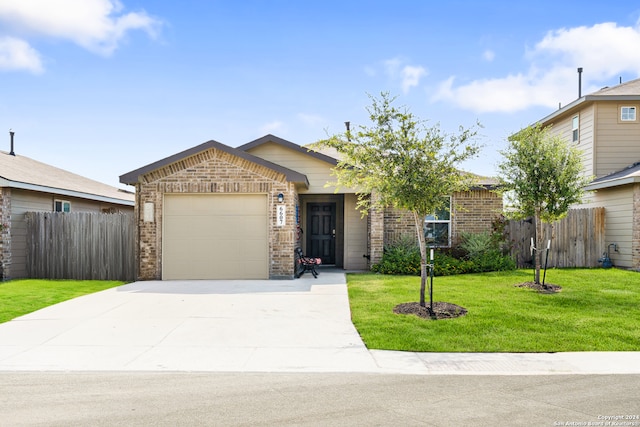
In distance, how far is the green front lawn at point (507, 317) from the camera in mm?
6988

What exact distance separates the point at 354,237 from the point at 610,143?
10014 millimetres

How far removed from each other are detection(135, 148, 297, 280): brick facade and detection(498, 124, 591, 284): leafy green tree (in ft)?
19.4

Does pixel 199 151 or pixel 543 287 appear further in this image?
pixel 199 151

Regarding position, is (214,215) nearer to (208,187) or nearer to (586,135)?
(208,187)

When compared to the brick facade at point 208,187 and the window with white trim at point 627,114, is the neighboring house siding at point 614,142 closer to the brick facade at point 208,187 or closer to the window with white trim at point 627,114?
the window with white trim at point 627,114

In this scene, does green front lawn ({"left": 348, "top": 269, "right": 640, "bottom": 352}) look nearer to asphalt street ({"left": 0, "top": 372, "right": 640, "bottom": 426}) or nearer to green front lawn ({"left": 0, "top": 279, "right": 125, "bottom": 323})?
asphalt street ({"left": 0, "top": 372, "right": 640, "bottom": 426})

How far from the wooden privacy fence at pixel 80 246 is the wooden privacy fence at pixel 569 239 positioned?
11910mm

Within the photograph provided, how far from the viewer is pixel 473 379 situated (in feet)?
18.1

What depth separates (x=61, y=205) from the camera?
16.7 metres

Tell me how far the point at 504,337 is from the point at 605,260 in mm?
10598

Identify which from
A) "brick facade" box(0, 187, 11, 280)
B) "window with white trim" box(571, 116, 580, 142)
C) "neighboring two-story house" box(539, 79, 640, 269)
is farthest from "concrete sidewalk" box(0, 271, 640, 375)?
"window with white trim" box(571, 116, 580, 142)

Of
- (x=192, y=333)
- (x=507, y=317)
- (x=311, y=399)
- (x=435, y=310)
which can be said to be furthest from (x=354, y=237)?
(x=311, y=399)

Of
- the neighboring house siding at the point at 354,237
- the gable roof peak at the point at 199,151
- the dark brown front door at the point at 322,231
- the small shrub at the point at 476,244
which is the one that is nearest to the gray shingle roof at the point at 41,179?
the gable roof peak at the point at 199,151

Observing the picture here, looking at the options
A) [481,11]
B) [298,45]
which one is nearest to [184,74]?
[298,45]
